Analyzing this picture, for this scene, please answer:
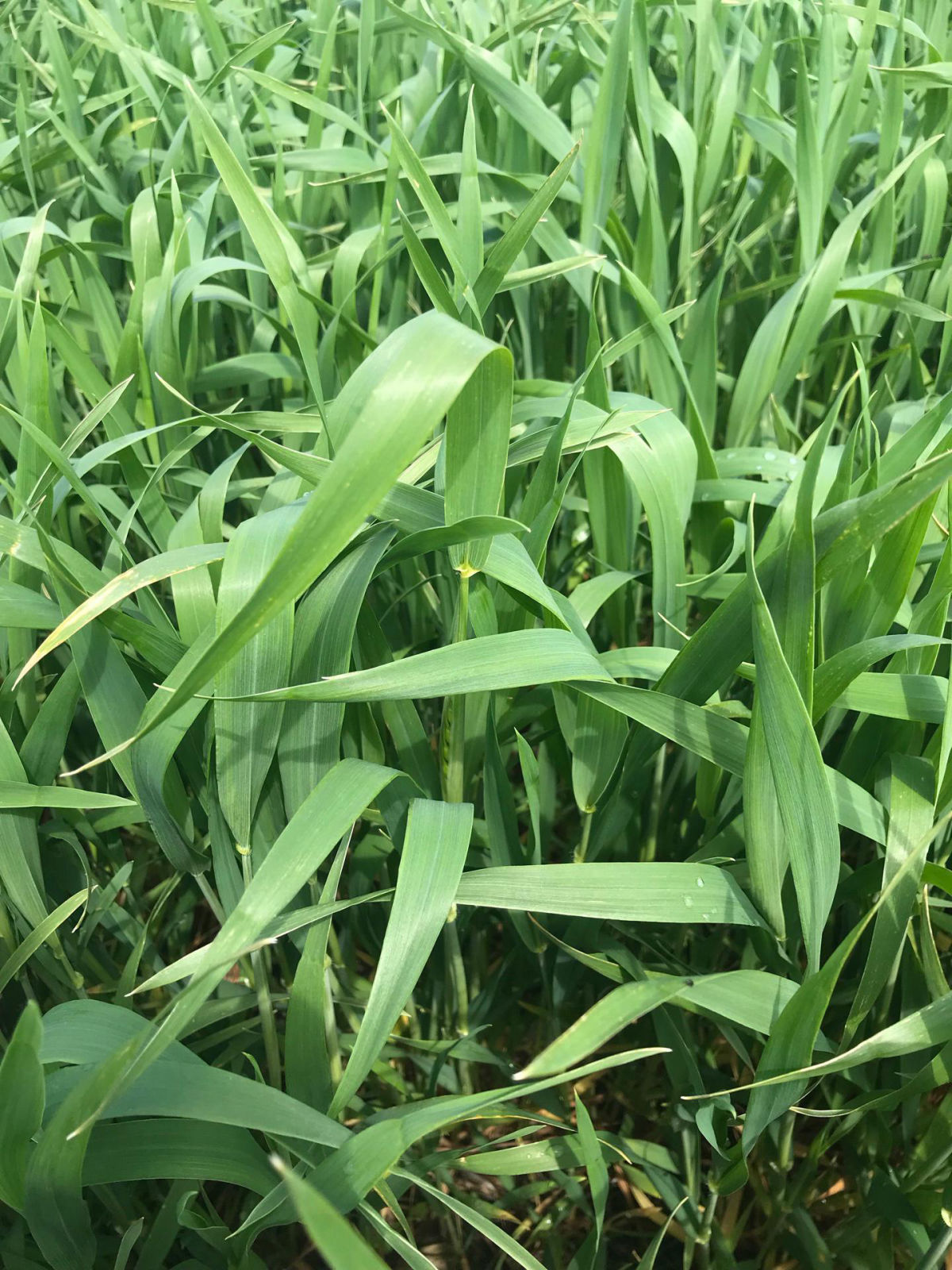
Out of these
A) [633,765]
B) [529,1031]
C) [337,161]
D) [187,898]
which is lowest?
[529,1031]

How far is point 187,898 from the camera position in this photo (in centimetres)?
66

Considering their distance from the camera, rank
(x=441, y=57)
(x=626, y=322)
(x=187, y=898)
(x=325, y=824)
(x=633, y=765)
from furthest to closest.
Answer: (x=441, y=57) < (x=626, y=322) < (x=187, y=898) < (x=633, y=765) < (x=325, y=824)

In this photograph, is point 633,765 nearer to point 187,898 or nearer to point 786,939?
point 786,939

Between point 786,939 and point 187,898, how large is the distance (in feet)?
1.29

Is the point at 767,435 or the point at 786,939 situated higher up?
the point at 767,435

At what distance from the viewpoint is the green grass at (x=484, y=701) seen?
15.0 inches

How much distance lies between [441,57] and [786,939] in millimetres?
832

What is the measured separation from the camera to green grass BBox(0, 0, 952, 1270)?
0.38m

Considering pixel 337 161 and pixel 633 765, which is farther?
pixel 337 161

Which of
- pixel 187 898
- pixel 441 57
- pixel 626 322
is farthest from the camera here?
pixel 441 57

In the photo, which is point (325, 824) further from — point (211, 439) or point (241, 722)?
point (211, 439)

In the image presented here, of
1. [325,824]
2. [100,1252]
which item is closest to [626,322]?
[325,824]

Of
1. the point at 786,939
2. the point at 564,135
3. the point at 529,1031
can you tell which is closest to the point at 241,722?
the point at 786,939

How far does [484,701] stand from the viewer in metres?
0.50
